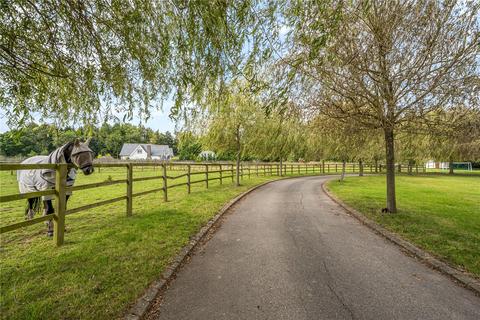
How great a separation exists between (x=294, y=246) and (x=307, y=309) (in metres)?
1.75

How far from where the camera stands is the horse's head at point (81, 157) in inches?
164

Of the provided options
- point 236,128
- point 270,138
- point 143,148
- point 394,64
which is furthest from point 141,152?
point 394,64

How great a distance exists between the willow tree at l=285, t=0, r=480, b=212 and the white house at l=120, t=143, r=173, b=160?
56007mm

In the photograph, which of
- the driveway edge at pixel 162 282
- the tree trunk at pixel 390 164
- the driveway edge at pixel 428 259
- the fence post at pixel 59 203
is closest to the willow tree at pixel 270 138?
the tree trunk at pixel 390 164

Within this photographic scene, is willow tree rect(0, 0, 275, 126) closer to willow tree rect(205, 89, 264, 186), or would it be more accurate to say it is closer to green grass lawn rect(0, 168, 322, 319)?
green grass lawn rect(0, 168, 322, 319)

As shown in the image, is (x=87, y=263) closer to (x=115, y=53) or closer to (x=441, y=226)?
(x=115, y=53)

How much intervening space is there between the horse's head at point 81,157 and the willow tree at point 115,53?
738 mm

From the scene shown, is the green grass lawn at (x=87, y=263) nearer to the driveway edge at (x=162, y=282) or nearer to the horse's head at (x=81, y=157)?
the driveway edge at (x=162, y=282)

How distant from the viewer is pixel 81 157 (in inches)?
165

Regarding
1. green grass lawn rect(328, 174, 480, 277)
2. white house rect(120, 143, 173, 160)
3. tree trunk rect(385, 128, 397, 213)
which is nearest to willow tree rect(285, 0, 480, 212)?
tree trunk rect(385, 128, 397, 213)

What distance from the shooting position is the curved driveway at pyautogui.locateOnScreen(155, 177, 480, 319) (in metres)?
2.32

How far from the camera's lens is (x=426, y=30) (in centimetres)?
474

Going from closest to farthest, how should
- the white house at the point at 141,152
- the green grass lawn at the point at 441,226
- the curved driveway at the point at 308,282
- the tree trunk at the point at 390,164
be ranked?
the curved driveway at the point at 308,282 < the green grass lawn at the point at 441,226 < the tree trunk at the point at 390,164 < the white house at the point at 141,152

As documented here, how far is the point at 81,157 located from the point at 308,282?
14.6ft
